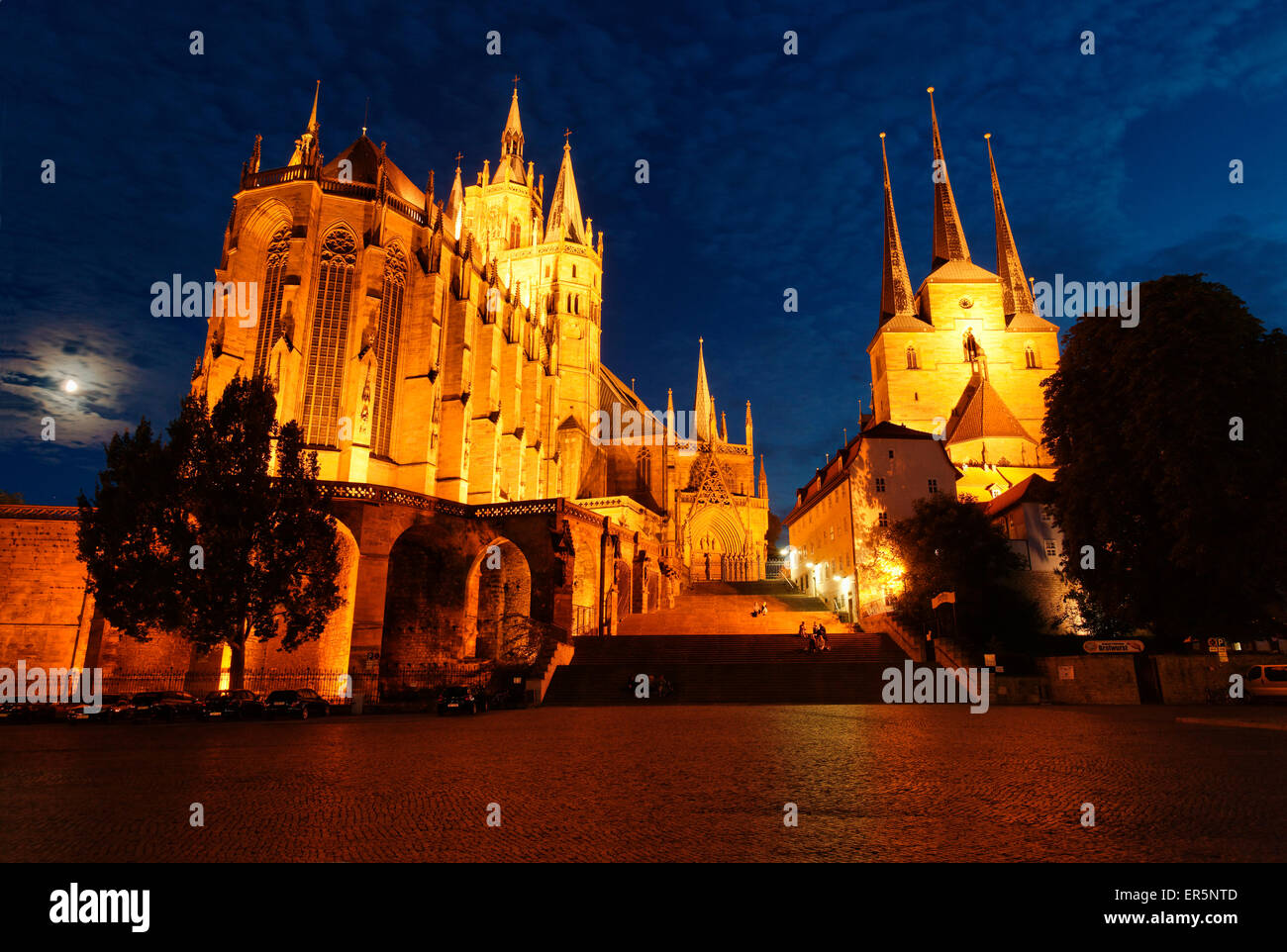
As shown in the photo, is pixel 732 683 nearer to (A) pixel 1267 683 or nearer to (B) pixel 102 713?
(A) pixel 1267 683

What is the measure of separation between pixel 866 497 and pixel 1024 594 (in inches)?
342

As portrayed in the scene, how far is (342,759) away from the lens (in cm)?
1027

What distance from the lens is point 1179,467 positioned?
1961 centimetres

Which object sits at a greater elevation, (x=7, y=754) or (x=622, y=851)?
(x=622, y=851)

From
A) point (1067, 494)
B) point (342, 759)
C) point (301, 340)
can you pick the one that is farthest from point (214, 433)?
point (1067, 494)

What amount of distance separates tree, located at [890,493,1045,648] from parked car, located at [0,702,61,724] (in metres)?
28.1

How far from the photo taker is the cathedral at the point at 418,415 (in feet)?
91.1

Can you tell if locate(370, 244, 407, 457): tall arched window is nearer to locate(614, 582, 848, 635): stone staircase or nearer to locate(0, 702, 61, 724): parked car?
locate(614, 582, 848, 635): stone staircase

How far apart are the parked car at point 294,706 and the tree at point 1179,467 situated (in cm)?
2426

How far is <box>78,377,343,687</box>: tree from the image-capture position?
2183cm

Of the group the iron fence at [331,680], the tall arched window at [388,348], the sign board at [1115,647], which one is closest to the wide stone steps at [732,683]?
the iron fence at [331,680]

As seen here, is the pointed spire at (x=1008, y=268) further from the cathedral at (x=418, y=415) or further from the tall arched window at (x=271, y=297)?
the tall arched window at (x=271, y=297)

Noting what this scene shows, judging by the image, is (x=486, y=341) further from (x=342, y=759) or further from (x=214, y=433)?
(x=342, y=759)
